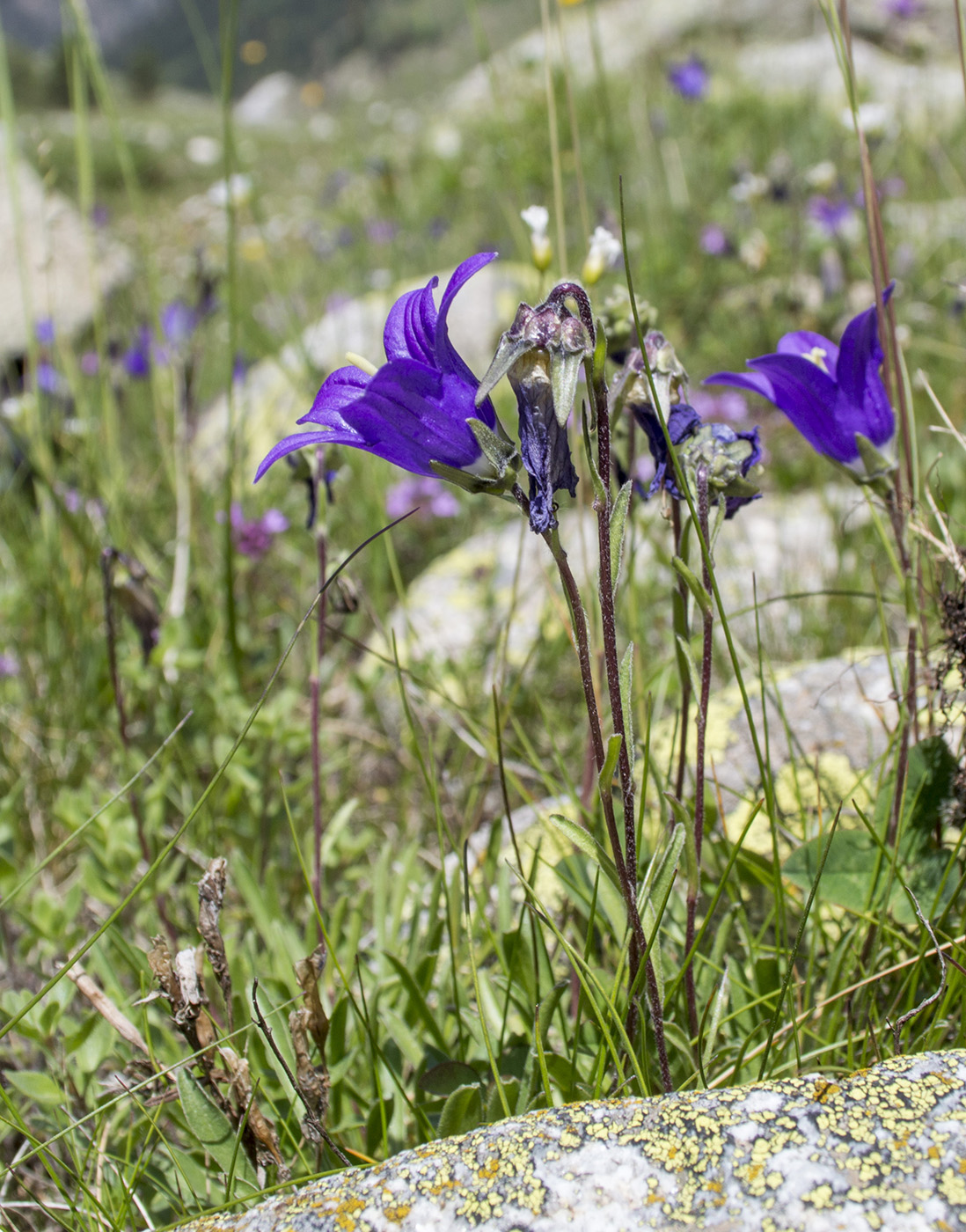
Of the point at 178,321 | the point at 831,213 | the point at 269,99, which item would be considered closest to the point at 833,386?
the point at 831,213

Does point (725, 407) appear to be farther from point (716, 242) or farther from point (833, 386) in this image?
point (833, 386)

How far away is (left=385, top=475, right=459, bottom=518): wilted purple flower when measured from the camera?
12.0ft

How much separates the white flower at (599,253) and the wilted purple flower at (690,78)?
6196 mm

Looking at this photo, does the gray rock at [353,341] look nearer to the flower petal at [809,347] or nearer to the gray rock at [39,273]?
the gray rock at [39,273]

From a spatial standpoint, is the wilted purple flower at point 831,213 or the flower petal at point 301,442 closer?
the flower petal at point 301,442

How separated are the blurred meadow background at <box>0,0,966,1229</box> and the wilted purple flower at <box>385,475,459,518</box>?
22mm

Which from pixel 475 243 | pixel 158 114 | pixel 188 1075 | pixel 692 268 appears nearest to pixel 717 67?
pixel 475 243

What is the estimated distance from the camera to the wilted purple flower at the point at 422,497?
12.0ft

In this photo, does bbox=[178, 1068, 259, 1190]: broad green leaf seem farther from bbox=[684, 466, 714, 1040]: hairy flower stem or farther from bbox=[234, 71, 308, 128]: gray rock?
bbox=[234, 71, 308, 128]: gray rock

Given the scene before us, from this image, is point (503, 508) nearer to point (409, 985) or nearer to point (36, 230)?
point (409, 985)

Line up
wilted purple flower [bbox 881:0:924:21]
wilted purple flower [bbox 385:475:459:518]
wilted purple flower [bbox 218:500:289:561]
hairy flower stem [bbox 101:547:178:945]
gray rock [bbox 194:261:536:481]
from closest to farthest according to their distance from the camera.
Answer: hairy flower stem [bbox 101:547:178:945]
wilted purple flower [bbox 218:500:289:561]
wilted purple flower [bbox 385:475:459:518]
gray rock [bbox 194:261:536:481]
wilted purple flower [bbox 881:0:924:21]

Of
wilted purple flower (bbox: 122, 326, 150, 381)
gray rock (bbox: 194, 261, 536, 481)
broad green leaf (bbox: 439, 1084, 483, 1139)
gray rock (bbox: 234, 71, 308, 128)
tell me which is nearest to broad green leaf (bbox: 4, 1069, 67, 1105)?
broad green leaf (bbox: 439, 1084, 483, 1139)

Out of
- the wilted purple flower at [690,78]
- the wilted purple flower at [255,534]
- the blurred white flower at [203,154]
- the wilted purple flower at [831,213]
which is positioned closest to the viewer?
the wilted purple flower at [255,534]

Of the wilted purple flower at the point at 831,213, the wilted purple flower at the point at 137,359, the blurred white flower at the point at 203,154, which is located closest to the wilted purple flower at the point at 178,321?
the wilted purple flower at the point at 137,359
